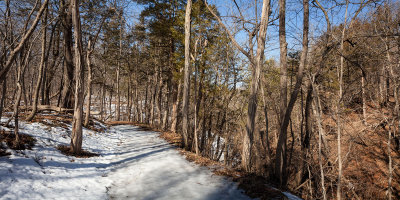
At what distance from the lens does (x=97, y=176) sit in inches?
206

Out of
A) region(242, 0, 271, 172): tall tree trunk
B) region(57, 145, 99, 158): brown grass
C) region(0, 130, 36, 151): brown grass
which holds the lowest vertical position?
region(57, 145, 99, 158): brown grass

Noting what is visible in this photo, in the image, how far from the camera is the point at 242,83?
1412 centimetres

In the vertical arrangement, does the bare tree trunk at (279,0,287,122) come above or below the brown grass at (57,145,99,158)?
above

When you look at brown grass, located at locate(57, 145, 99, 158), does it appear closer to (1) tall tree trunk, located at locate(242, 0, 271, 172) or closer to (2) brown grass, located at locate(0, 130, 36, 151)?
(2) brown grass, located at locate(0, 130, 36, 151)

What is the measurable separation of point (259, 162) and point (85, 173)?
659 centimetres

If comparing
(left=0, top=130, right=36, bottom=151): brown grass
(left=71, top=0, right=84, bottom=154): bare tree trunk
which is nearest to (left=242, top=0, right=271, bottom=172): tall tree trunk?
(left=71, top=0, right=84, bottom=154): bare tree trunk

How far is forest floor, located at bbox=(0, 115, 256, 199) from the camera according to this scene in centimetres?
394

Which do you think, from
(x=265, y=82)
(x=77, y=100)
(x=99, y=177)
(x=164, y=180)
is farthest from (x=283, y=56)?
(x=77, y=100)

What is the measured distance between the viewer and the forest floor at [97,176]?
394cm

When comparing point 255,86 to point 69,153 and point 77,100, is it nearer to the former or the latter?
point 77,100

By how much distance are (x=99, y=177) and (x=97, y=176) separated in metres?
0.07

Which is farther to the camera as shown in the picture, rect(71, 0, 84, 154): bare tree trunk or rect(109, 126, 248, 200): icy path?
rect(71, 0, 84, 154): bare tree trunk

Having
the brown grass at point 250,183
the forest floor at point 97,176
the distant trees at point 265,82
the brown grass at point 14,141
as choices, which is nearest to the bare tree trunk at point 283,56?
the distant trees at point 265,82

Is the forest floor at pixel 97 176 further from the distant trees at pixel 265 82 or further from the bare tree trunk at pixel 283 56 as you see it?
the bare tree trunk at pixel 283 56
